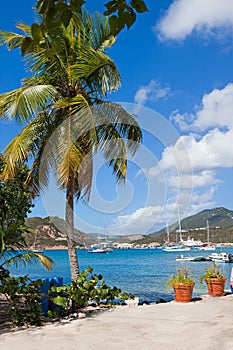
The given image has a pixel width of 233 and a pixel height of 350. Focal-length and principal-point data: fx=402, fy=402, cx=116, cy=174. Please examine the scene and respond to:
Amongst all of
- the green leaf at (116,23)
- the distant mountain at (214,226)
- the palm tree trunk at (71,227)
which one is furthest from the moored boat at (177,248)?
the green leaf at (116,23)

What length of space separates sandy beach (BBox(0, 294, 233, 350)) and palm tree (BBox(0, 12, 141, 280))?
212 cm

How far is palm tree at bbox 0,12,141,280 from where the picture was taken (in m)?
8.29

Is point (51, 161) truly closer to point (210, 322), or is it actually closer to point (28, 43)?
point (210, 322)

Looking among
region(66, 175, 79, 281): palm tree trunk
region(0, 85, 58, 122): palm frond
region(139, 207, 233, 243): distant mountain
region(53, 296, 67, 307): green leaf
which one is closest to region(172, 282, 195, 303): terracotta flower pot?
region(66, 175, 79, 281): palm tree trunk

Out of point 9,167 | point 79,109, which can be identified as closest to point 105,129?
point 79,109

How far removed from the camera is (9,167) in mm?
8250

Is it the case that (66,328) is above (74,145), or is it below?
below

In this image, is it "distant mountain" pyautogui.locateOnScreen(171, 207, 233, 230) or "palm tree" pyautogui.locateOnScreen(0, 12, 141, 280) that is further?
"distant mountain" pyautogui.locateOnScreen(171, 207, 233, 230)

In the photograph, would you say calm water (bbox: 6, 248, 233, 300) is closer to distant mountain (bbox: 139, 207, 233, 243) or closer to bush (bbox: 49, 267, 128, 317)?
bush (bbox: 49, 267, 128, 317)

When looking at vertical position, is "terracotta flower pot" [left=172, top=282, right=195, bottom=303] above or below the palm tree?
below

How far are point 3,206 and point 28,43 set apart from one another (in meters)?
13.9

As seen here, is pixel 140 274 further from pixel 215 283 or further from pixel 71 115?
pixel 71 115

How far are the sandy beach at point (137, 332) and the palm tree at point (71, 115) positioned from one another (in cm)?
212

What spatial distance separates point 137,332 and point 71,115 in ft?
14.9
